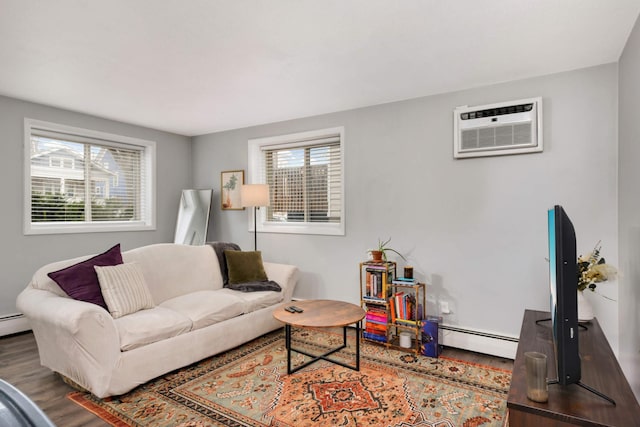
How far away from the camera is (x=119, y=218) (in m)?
4.83

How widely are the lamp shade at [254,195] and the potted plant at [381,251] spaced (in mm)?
1358

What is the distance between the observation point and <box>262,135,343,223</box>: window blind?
444 cm

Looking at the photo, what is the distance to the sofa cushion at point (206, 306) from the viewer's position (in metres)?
3.07

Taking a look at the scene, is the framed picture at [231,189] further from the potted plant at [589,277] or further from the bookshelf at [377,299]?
the potted plant at [589,277]

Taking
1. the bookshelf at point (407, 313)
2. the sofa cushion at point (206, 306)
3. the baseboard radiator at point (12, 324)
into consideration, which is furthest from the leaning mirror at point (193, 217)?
the bookshelf at point (407, 313)

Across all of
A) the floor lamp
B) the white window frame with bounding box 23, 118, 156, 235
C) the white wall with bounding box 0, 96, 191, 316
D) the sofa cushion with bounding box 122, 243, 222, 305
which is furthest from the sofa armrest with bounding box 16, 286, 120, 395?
the floor lamp

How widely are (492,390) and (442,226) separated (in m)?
1.47

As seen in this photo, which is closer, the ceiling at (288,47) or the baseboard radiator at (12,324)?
the ceiling at (288,47)

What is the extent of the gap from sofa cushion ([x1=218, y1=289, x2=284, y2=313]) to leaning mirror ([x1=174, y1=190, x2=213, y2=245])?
5.06ft

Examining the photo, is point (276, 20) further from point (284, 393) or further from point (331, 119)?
point (284, 393)

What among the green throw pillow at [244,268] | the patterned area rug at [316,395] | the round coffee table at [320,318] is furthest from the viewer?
the green throw pillow at [244,268]

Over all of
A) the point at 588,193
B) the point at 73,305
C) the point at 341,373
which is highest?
the point at 588,193

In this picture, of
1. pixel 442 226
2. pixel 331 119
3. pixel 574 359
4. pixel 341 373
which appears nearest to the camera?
pixel 574 359

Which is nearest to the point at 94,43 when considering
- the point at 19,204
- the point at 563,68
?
the point at 19,204
